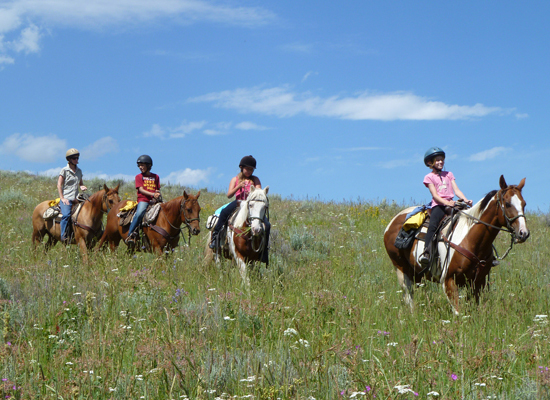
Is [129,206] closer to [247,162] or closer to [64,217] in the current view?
[64,217]

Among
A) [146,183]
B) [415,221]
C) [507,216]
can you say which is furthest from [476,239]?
[146,183]

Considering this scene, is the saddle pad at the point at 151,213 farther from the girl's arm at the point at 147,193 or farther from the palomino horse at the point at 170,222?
the girl's arm at the point at 147,193

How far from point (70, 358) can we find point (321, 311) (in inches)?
114

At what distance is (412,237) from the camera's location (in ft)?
26.0

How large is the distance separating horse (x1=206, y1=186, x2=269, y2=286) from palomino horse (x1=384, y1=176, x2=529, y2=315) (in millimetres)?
2870

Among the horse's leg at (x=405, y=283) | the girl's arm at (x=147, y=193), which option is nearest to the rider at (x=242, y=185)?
the girl's arm at (x=147, y=193)

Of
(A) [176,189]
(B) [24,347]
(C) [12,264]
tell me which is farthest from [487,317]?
(A) [176,189]

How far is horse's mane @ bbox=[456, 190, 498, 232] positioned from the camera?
6829 mm

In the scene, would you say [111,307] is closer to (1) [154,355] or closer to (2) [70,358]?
(2) [70,358]

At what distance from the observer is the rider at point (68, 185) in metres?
11.6

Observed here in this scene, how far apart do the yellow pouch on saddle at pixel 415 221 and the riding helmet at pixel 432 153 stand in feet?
2.84

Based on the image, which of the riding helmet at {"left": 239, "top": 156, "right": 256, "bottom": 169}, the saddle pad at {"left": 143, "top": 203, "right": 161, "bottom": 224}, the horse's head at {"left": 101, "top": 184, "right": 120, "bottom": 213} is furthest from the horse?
the horse's head at {"left": 101, "top": 184, "right": 120, "bottom": 213}

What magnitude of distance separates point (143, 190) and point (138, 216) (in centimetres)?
61

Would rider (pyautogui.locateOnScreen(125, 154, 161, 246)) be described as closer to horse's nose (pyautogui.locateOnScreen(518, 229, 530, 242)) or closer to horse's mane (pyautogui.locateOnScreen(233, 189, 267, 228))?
horse's mane (pyautogui.locateOnScreen(233, 189, 267, 228))
